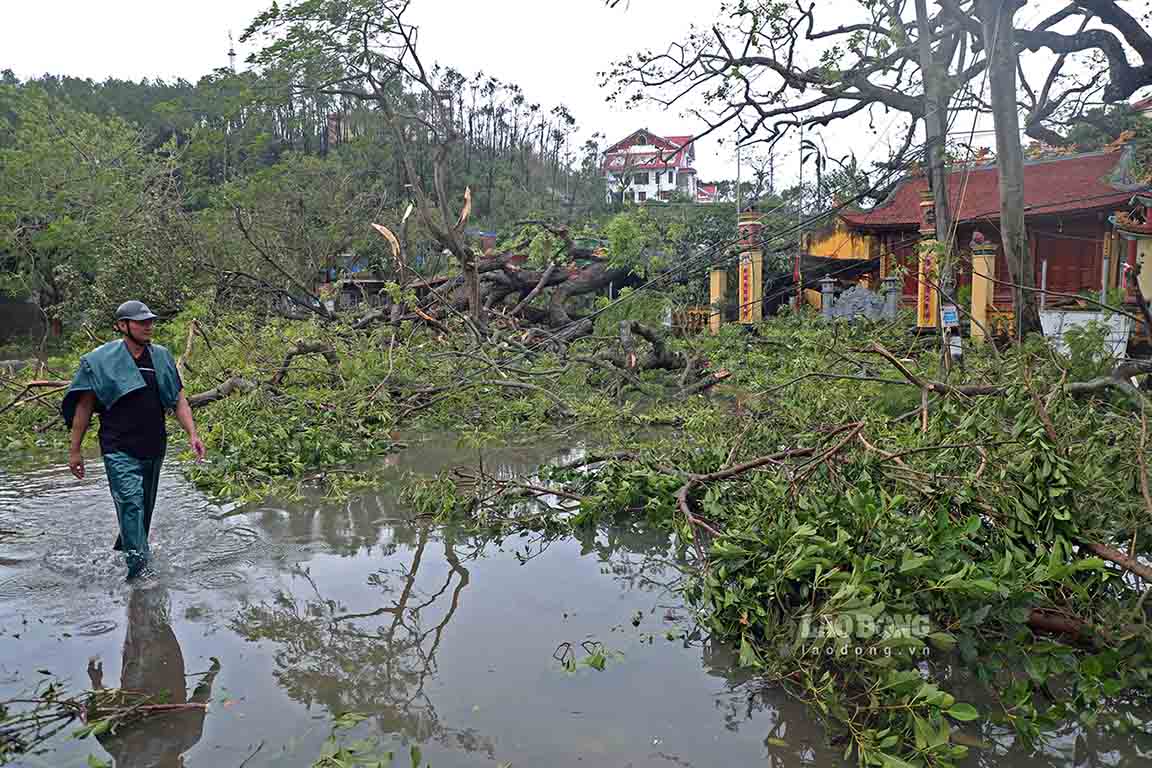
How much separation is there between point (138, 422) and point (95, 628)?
1.09 metres

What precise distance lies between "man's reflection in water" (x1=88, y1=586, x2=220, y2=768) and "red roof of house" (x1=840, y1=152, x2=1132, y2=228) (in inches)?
482

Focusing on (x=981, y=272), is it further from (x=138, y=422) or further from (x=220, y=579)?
(x=138, y=422)

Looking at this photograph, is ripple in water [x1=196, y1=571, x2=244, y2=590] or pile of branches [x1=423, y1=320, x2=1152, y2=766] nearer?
pile of branches [x1=423, y1=320, x2=1152, y2=766]

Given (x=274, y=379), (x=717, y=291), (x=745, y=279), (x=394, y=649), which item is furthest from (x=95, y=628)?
(x=717, y=291)

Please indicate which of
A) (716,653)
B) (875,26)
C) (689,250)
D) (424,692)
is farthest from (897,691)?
(689,250)

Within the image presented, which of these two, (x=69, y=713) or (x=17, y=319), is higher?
(x=17, y=319)

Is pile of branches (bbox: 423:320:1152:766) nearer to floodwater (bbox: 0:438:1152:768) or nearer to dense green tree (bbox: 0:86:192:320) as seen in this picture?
floodwater (bbox: 0:438:1152:768)

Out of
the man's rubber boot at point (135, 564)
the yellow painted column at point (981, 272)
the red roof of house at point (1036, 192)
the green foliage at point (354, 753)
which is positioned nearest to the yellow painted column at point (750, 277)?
the red roof of house at point (1036, 192)

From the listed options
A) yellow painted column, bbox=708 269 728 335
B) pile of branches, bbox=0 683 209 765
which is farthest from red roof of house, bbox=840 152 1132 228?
pile of branches, bbox=0 683 209 765

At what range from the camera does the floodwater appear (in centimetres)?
285

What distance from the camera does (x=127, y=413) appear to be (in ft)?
14.3

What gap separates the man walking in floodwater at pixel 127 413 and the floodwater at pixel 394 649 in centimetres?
36

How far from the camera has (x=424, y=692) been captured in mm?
3219

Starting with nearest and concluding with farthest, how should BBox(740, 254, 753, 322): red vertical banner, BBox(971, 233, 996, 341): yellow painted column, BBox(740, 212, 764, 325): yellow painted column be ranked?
1. BBox(971, 233, 996, 341): yellow painted column
2. BBox(740, 212, 764, 325): yellow painted column
3. BBox(740, 254, 753, 322): red vertical banner
